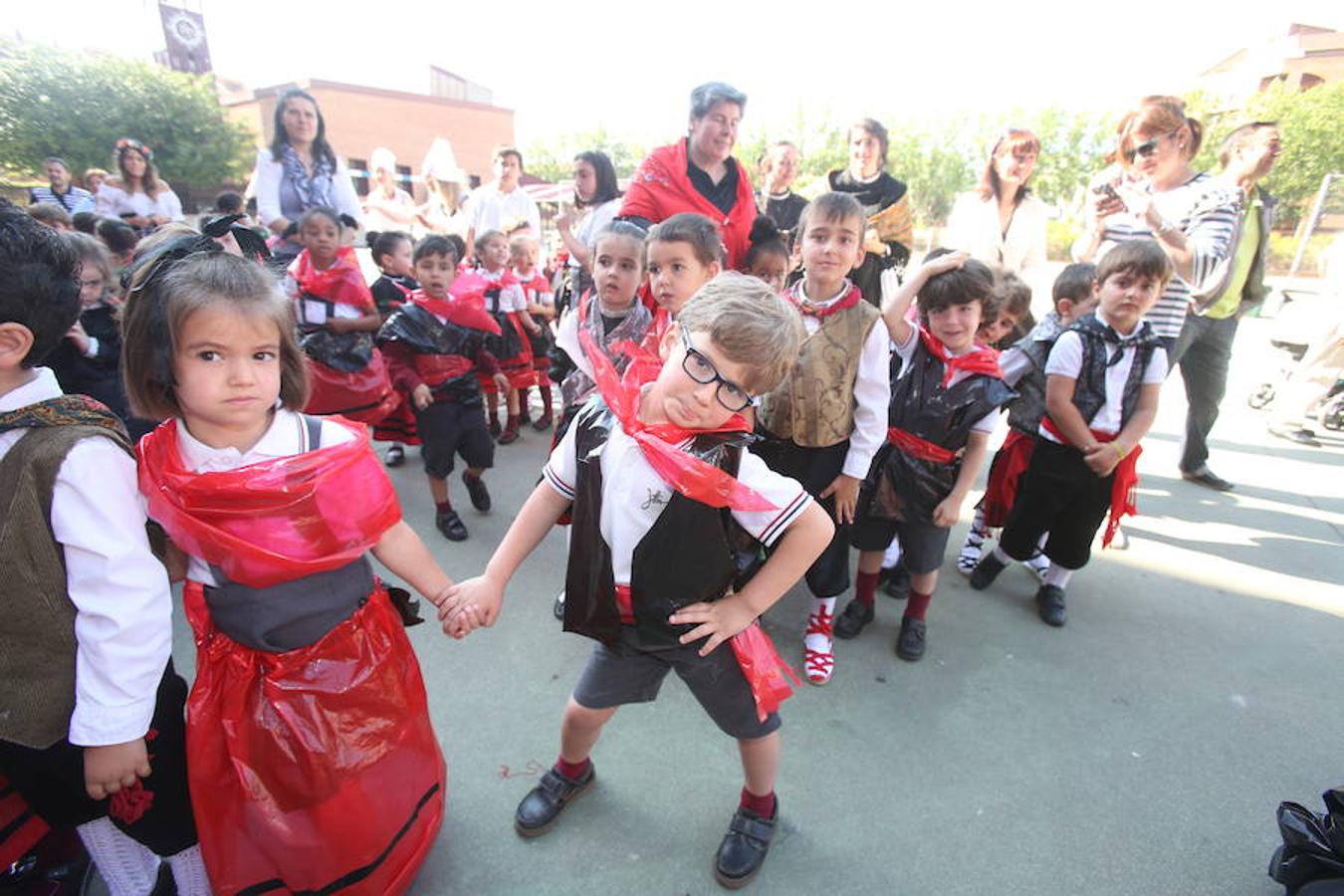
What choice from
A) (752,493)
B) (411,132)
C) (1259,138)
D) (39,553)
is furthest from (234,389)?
(411,132)

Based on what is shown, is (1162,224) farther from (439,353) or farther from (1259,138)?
(439,353)

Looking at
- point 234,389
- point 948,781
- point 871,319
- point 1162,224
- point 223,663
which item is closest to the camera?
point 234,389

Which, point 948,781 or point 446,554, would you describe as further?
point 446,554

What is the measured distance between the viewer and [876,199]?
11.9 feet

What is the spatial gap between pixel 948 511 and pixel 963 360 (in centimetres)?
56

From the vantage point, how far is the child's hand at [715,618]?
4.32 feet

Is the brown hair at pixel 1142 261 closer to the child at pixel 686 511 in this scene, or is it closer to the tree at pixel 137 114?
the child at pixel 686 511

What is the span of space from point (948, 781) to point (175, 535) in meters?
2.14

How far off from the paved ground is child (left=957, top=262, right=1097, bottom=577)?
24 cm

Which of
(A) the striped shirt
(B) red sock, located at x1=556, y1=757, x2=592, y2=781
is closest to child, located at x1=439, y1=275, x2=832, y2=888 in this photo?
(B) red sock, located at x1=556, y1=757, x2=592, y2=781

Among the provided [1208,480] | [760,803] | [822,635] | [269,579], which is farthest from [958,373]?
[1208,480]

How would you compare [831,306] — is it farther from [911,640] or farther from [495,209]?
[495,209]

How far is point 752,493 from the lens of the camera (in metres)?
1.24

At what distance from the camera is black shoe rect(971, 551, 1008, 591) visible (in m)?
3.06
